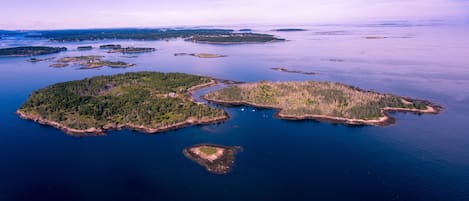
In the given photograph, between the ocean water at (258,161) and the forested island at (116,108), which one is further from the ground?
the forested island at (116,108)

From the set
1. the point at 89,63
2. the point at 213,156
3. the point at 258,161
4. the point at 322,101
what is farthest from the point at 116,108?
the point at 89,63

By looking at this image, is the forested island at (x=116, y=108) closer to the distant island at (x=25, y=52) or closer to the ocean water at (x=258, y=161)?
the ocean water at (x=258, y=161)

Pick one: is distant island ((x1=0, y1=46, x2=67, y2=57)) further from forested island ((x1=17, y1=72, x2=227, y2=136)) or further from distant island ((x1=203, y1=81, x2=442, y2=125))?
distant island ((x1=203, y1=81, x2=442, y2=125))

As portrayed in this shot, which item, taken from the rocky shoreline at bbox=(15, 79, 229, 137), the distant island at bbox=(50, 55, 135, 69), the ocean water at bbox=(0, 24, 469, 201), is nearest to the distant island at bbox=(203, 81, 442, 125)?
the ocean water at bbox=(0, 24, 469, 201)

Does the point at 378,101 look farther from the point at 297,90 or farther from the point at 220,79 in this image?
the point at 220,79

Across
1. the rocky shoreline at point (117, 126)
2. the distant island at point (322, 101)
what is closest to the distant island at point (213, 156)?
the rocky shoreline at point (117, 126)

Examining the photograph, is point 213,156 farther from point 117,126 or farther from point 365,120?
point 365,120
